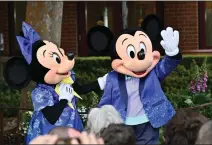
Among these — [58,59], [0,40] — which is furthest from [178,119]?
[0,40]

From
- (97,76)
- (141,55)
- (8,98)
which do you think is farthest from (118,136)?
(97,76)

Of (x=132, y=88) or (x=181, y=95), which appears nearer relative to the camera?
(x=132, y=88)

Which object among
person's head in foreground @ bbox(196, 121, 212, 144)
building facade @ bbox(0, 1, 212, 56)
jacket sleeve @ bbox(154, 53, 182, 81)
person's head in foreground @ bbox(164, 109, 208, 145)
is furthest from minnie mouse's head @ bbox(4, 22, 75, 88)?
building facade @ bbox(0, 1, 212, 56)

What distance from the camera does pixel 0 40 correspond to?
1081 centimetres

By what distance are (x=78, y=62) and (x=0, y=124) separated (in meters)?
3.38

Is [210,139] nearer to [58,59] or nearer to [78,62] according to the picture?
[58,59]

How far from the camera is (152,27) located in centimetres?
525

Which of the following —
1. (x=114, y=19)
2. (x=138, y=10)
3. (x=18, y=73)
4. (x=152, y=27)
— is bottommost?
(x=18, y=73)

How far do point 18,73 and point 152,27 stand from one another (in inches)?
51.4

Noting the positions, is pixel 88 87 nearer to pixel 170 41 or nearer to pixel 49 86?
pixel 49 86

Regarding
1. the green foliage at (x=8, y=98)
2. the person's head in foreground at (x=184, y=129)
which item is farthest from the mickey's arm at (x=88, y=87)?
the green foliage at (x=8, y=98)

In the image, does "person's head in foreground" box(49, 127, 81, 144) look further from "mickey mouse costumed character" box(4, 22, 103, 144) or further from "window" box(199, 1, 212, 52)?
"window" box(199, 1, 212, 52)

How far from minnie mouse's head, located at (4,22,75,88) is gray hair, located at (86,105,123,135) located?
3.82 feet

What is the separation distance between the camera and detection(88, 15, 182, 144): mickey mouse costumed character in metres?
4.66
